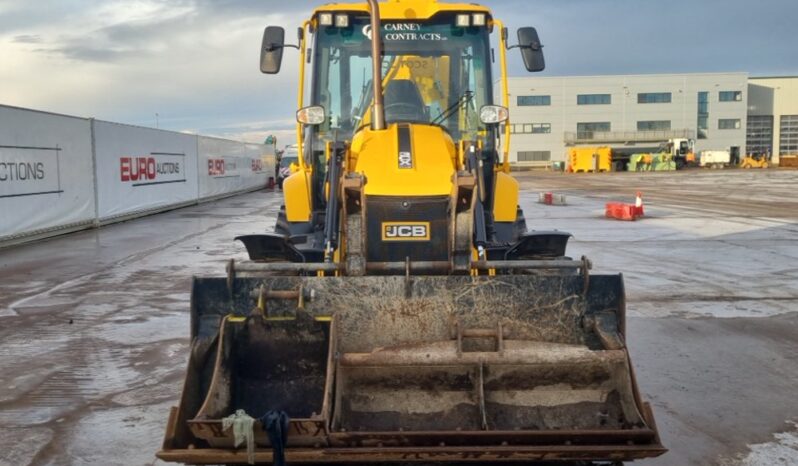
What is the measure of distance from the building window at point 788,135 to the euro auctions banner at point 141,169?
257 ft

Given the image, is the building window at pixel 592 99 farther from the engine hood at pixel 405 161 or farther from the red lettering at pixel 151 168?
the engine hood at pixel 405 161

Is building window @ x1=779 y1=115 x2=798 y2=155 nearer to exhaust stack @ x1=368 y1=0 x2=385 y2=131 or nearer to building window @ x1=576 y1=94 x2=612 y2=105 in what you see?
building window @ x1=576 y1=94 x2=612 y2=105

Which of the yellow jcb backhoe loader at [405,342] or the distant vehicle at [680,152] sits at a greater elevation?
the distant vehicle at [680,152]

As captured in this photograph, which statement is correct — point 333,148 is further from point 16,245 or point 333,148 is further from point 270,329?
point 16,245

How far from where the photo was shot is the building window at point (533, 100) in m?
81.8

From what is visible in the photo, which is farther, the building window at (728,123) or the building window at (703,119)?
the building window at (728,123)

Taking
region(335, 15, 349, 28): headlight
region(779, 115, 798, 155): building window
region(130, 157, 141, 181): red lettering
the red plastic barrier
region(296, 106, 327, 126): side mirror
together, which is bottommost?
the red plastic barrier

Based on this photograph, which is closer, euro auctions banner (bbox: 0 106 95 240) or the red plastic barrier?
euro auctions banner (bbox: 0 106 95 240)

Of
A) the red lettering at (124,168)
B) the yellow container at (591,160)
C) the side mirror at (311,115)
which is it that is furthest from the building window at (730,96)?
the side mirror at (311,115)

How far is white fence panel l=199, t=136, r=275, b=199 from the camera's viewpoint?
31.1 m

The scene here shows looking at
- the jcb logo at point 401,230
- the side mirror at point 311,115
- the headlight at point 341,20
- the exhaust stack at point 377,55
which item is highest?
the headlight at point 341,20

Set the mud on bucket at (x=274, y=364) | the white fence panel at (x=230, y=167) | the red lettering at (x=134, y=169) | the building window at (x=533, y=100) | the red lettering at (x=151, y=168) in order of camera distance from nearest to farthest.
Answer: the mud on bucket at (x=274, y=364)
the red lettering at (x=134, y=169)
the red lettering at (x=151, y=168)
the white fence panel at (x=230, y=167)
the building window at (x=533, y=100)

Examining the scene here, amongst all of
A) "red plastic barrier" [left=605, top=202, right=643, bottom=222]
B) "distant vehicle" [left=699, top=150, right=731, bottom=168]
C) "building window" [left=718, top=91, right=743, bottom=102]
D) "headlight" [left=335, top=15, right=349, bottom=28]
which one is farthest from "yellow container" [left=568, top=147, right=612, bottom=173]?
"headlight" [left=335, top=15, right=349, bottom=28]

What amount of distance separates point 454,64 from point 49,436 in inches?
181
